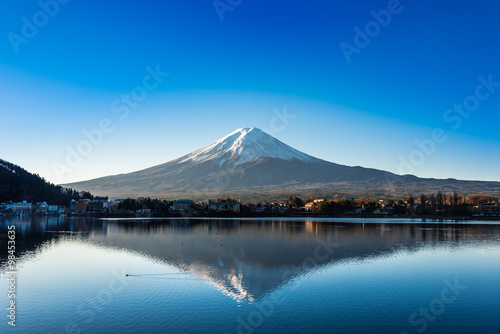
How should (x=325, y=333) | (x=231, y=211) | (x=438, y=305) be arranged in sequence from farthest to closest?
(x=231, y=211)
(x=438, y=305)
(x=325, y=333)

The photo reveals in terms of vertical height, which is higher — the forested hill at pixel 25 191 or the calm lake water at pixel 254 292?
the forested hill at pixel 25 191

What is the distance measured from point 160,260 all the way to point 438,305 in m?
17.0

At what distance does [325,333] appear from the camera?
11.7 metres

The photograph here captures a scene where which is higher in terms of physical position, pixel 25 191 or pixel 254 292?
pixel 25 191

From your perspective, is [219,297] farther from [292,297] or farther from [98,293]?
[98,293]

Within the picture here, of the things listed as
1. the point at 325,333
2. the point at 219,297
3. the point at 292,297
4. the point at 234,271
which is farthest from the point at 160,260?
the point at 325,333

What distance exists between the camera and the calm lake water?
12.7 meters

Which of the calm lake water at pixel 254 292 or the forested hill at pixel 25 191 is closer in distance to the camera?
the calm lake water at pixel 254 292

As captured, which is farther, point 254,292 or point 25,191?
point 25,191

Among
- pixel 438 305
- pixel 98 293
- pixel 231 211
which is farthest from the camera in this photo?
pixel 231 211

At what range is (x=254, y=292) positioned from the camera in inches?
666

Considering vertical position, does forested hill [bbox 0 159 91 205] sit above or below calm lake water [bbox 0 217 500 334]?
above

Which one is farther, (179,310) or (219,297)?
(219,297)

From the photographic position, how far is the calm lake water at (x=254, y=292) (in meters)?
12.7
